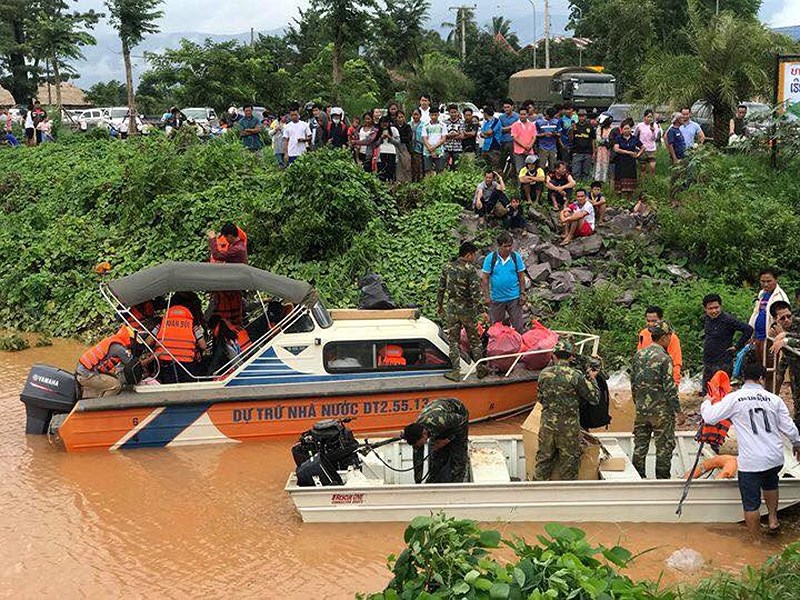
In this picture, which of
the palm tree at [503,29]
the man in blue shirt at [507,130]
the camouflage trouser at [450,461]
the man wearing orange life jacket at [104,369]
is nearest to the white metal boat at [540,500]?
the camouflage trouser at [450,461]

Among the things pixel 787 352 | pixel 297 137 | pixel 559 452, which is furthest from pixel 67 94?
pixel 559 452

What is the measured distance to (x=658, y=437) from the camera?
941cm

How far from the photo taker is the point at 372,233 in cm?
1691

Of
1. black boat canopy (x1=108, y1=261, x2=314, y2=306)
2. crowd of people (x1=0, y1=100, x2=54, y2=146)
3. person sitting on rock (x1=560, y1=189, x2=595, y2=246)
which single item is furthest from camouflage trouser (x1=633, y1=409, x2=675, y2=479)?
crowd of people (x1=0, y1=100, x2=54, y2=146)

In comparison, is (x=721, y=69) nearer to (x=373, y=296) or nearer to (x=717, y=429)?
(x=373, y=296)

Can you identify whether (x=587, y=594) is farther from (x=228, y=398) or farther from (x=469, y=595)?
(x=228, y=398)

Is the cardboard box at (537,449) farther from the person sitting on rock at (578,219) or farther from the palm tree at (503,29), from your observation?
the palm tree at (503,29)

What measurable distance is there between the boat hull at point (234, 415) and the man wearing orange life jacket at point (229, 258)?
1250 millimetres

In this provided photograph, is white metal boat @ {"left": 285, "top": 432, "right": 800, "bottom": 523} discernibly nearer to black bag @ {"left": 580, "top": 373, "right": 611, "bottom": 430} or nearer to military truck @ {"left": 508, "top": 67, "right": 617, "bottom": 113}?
black bag @ {"left": 580, "top": 373, "right": 611, "bottom": 430}

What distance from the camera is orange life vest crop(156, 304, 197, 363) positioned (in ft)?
37.8

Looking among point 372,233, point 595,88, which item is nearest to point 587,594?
point 372,233

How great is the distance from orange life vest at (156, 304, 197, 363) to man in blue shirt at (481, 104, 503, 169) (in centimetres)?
850

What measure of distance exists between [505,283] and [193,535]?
5.56 metres

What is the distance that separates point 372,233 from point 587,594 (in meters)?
12.4
